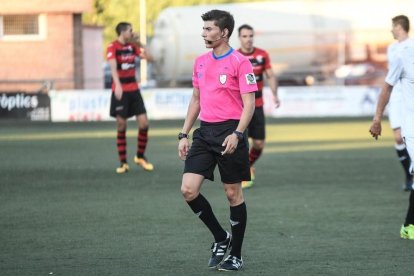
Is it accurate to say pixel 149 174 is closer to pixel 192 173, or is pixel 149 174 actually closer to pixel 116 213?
pixel 116 213

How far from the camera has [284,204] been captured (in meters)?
12.3

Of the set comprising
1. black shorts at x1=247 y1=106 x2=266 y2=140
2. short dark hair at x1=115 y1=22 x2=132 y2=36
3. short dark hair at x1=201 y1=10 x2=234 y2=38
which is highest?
short dark hair at x1=201 y1=10 x2=234 y2=38

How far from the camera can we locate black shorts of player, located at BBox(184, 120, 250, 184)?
807cm

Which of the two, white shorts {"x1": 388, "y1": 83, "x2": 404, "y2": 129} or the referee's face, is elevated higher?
the referee's face

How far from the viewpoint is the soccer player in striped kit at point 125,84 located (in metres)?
16.0

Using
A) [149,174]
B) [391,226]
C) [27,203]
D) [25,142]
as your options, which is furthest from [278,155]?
[391,226]

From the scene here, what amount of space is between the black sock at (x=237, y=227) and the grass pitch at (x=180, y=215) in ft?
0.58

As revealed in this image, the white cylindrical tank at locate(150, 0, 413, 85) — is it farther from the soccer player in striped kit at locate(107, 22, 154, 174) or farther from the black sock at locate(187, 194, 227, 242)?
the black sock at locate(187, 194, 227, 242)

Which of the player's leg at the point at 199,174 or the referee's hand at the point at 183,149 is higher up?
the referee's hand at the point at 183,149

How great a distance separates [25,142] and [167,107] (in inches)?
392

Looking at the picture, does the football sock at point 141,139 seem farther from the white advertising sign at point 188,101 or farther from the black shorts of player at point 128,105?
the white advertising sign at point 188,101

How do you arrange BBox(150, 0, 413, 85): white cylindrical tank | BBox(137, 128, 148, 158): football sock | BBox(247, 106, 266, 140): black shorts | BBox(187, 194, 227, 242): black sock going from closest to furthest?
BBox(187, 194, 227, 242): black sock, BBox(247, 106, 266, 140): black shorts, BBox(137, 128, 148, 158): football sock, BBox(150, 0, 413, 85): white cylindrical tank

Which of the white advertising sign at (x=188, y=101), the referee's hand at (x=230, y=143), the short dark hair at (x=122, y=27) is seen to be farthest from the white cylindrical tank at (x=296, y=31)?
the referee's hand at (x=230, y=143)

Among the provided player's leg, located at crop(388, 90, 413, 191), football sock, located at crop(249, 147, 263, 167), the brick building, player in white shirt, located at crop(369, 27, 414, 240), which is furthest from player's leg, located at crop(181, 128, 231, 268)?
the brick building
